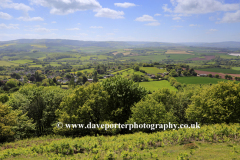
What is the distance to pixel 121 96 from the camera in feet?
87.0

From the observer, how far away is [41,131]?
28.8 m

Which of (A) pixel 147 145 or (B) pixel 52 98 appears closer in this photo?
(A) pixel 147 145

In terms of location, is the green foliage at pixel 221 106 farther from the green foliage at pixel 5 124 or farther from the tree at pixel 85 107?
the green foliage at pixel 5 124

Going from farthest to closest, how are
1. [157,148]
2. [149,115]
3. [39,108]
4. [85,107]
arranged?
1. [39,108]
2. [85,107]
3. [149,115]
4. [157,148]

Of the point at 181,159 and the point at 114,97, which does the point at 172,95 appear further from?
the point at 181,159

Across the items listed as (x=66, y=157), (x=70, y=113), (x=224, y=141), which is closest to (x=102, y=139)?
(x=66, y=157)

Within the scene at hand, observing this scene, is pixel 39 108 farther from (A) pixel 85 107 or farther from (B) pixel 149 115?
(B) pixel 149 115

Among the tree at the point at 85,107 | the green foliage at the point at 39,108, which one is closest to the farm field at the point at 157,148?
the tree at the point at 85,107

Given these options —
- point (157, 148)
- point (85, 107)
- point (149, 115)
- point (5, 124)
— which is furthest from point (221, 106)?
point (5, 124)

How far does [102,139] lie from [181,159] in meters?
10.0

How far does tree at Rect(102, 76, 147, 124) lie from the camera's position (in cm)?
2682

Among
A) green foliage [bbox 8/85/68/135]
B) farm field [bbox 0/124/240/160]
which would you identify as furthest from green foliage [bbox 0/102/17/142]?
green foliage [bbox 8/85/68/135]

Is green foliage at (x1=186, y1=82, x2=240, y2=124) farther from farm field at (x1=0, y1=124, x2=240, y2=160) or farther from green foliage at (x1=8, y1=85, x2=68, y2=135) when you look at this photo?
green foliage at (x1=8, y1=85, x2=68, y2=135)

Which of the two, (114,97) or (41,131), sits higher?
(114,97)
